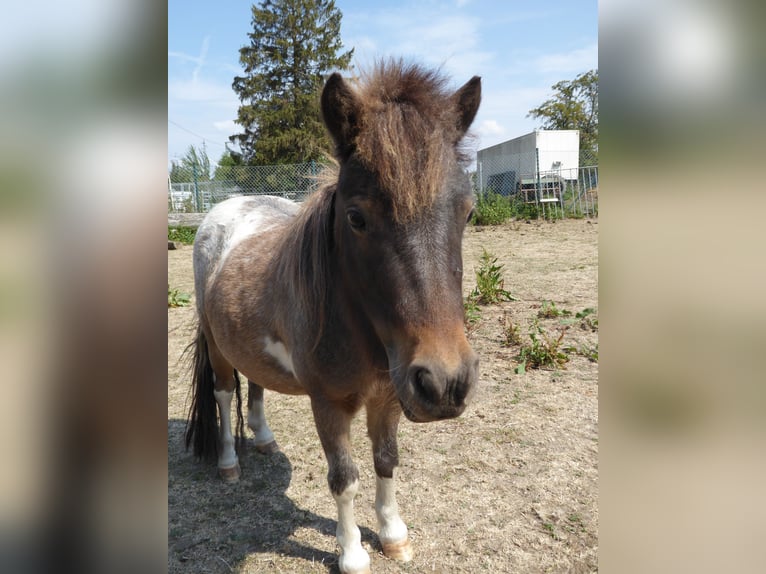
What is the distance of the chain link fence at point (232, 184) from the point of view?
611 inches

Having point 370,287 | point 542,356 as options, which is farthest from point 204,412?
point 542,356

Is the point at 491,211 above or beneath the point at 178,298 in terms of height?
above

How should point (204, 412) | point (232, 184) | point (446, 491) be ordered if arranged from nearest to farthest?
point (446, 491) < point (204, 412) < point (232, 184)

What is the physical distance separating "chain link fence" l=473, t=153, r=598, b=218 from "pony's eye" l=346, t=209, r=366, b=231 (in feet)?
52.5

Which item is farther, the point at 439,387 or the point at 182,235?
the point at 182,235

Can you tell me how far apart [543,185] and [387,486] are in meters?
19.0

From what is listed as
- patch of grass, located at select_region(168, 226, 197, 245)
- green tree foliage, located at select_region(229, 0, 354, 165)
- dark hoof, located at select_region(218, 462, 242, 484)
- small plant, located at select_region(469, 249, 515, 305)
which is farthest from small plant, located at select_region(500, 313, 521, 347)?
green tree foliage, located at select_region(229, 0, 354, 165)

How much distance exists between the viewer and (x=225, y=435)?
350cm

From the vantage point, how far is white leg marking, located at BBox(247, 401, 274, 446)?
3742mm

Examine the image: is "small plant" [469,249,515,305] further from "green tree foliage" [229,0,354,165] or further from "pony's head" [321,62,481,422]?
"green tree foliage" [229,0,354,165]

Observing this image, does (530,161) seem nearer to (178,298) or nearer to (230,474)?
(178,298)

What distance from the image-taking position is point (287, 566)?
2.55 meters

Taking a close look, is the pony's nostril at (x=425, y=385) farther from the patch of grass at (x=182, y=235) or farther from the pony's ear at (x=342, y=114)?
the patch of grass at (x=182, y=235)

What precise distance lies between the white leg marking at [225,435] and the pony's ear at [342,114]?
2.64m
